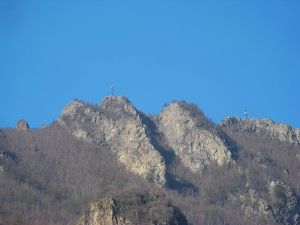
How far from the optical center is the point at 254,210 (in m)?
134

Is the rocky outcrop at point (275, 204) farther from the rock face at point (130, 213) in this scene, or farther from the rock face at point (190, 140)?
the rock face at point (130, 213)

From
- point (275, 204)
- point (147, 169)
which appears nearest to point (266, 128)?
point (147, 169)

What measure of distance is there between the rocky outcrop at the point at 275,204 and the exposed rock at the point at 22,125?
48515 mm

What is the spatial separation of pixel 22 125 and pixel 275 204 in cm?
5609

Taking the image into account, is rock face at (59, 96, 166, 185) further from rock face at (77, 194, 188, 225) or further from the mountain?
rock face at (77, 194, 188, 225)

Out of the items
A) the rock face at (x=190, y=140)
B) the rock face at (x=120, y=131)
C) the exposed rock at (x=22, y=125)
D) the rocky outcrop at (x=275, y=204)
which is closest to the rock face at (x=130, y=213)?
the rocky outcrop at (x=275, y=204)

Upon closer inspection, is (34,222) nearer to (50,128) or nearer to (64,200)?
(64,200)

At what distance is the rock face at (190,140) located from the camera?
15462 cm

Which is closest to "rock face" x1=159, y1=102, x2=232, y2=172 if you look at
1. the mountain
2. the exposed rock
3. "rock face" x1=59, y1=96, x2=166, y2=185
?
the mountain

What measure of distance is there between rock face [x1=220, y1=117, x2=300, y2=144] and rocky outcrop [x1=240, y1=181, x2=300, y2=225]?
1232 inches

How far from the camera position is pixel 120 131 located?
159125mm

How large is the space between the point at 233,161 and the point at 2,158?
42465 millimetres

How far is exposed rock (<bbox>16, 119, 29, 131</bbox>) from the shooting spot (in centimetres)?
16438

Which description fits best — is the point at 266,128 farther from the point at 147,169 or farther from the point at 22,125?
the point at 22,125
